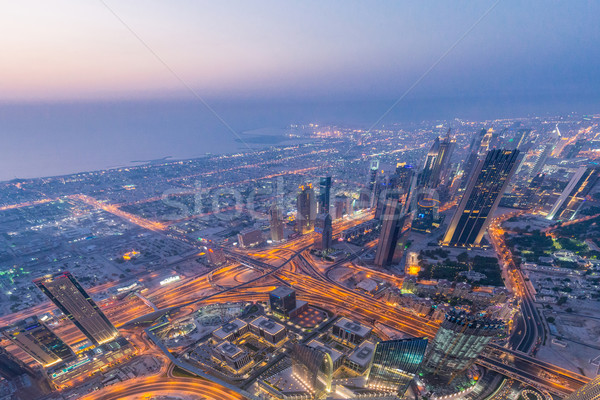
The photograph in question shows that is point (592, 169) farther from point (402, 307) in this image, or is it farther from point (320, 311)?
point (320, 311)

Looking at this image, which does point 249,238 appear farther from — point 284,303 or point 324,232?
point 284,303

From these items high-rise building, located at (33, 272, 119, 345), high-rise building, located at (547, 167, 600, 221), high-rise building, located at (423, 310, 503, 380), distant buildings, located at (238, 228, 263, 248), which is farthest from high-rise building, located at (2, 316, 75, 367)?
high-rise building, located at (547, 167, 600, 221)

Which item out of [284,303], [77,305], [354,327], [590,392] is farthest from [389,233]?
[77,305]

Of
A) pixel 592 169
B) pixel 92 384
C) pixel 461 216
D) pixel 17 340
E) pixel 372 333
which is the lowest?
pixel 92 384

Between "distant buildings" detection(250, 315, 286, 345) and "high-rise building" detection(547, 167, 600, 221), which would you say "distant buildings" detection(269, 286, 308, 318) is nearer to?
"distant buildings" detection(250, 315, 286, 345)

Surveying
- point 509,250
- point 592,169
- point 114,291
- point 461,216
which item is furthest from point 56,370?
point 592,169
